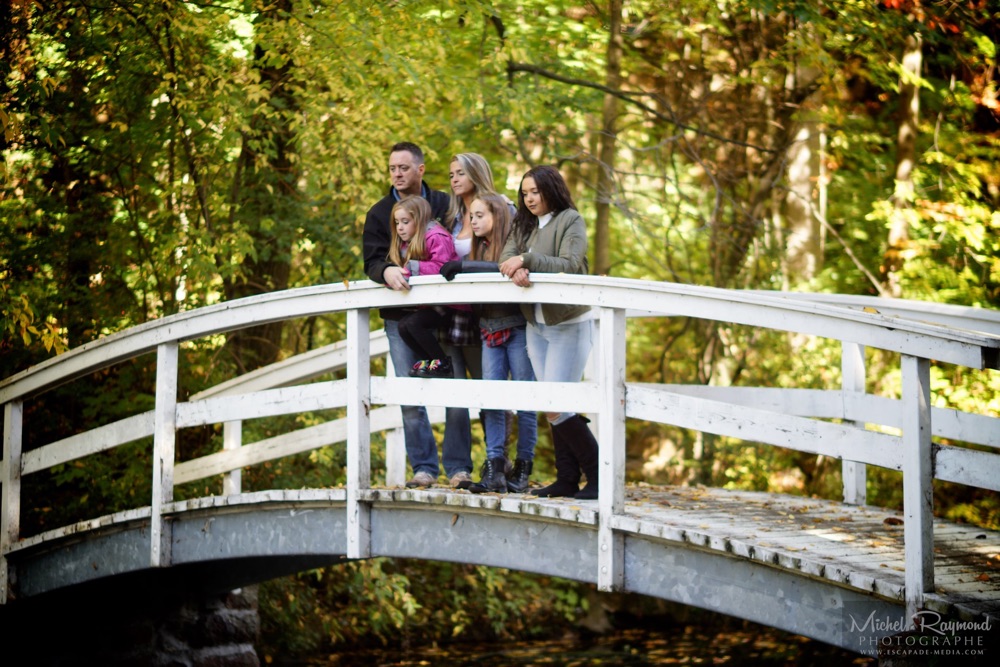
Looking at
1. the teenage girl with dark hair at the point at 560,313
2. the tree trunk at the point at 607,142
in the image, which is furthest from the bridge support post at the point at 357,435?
the tree trunk at the point at 607,142

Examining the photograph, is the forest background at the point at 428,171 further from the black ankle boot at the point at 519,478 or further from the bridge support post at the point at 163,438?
the black ankle boot at the point at 519,478

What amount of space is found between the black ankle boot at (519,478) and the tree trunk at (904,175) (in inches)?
257

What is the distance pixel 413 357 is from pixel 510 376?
20.8 inches

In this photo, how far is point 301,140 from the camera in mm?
8703

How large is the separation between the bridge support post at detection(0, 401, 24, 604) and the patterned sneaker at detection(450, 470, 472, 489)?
3.12 m

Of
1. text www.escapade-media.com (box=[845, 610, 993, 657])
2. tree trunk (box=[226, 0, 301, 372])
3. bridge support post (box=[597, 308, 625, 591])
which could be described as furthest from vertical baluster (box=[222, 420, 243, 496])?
text www.escapade-media.com (box=[845, 610, 993, 657])

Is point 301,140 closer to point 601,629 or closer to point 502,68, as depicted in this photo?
point 502,68

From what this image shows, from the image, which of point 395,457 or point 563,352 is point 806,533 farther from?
point 395,457

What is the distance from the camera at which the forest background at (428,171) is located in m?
8.15

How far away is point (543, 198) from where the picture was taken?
17.4 ft

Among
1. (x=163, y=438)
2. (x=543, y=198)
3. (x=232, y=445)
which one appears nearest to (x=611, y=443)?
(x=543, y=198)

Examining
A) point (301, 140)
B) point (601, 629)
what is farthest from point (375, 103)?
point (601, 629)

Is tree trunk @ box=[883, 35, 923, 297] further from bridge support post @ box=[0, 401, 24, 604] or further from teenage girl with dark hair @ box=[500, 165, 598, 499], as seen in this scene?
bridge support post @ box=[0, 401, 24, 604]

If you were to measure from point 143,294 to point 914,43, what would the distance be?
25.7 ft
